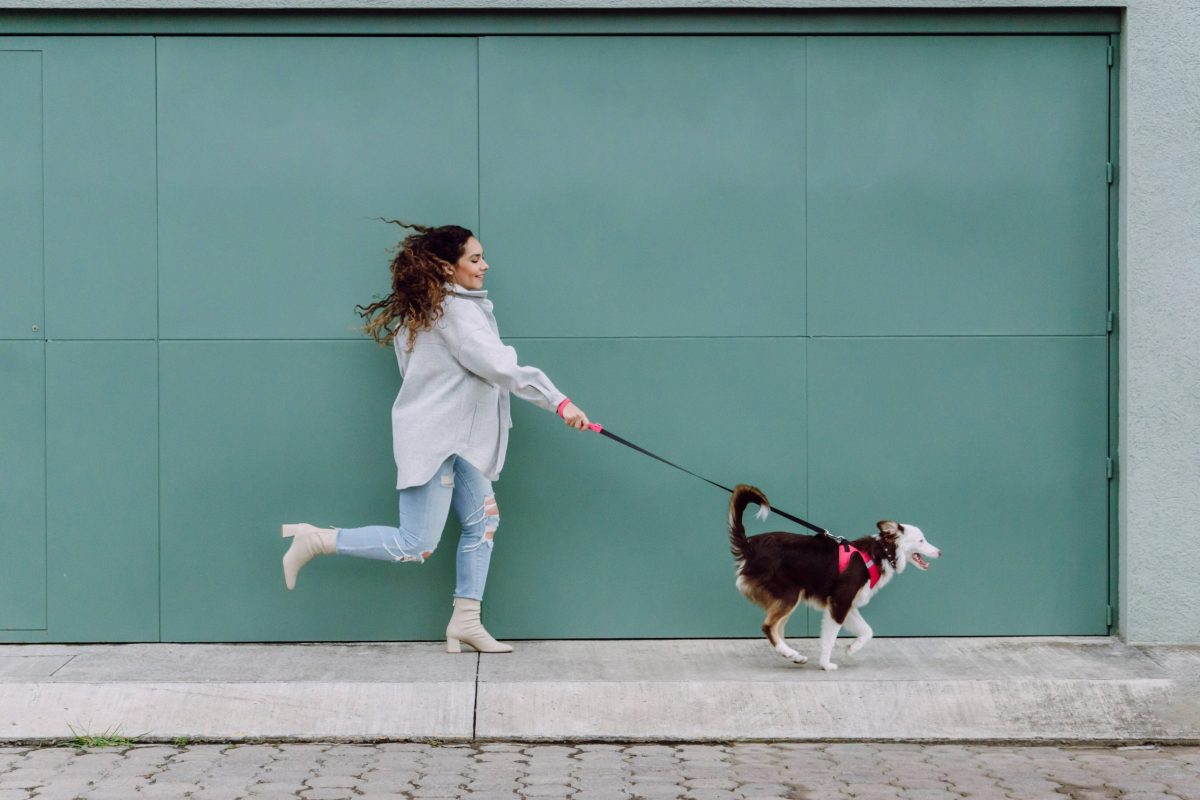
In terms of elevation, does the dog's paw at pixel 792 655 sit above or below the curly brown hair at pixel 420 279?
below

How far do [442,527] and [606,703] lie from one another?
1.16 metres

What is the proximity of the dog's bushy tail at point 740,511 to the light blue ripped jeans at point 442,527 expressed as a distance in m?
1.17

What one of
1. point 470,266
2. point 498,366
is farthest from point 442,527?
point 470,266

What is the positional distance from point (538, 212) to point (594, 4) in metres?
1.05

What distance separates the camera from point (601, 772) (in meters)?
5.35

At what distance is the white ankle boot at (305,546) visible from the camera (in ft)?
21.2

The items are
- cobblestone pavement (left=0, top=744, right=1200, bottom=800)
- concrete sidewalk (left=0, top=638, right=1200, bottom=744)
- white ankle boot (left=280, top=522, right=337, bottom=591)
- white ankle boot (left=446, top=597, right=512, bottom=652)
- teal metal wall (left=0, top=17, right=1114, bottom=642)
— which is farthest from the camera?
teal metal wall (left=0, top=17, right=1114, bottom=642)

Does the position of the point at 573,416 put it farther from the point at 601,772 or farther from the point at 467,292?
the point at 601,772

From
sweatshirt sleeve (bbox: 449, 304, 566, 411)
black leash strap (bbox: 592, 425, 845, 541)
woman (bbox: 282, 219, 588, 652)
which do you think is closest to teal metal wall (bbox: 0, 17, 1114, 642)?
black leash strap (bbox: 592, 425, 845, 541)

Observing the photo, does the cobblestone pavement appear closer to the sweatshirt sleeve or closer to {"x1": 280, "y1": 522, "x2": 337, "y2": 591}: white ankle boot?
{"x1": 280, "y1": 522, "x2": 337, "y2": 591}: white ankle boot

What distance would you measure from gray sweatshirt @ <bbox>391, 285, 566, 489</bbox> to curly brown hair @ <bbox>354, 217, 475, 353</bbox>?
60 millimetres

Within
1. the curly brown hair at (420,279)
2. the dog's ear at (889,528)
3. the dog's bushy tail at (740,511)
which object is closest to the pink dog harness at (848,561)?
the dog's ear at (889,528)

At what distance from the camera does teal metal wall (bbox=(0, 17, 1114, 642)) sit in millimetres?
6867

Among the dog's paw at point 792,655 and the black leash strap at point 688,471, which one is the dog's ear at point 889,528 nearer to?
the black leash strap at point 688,471
